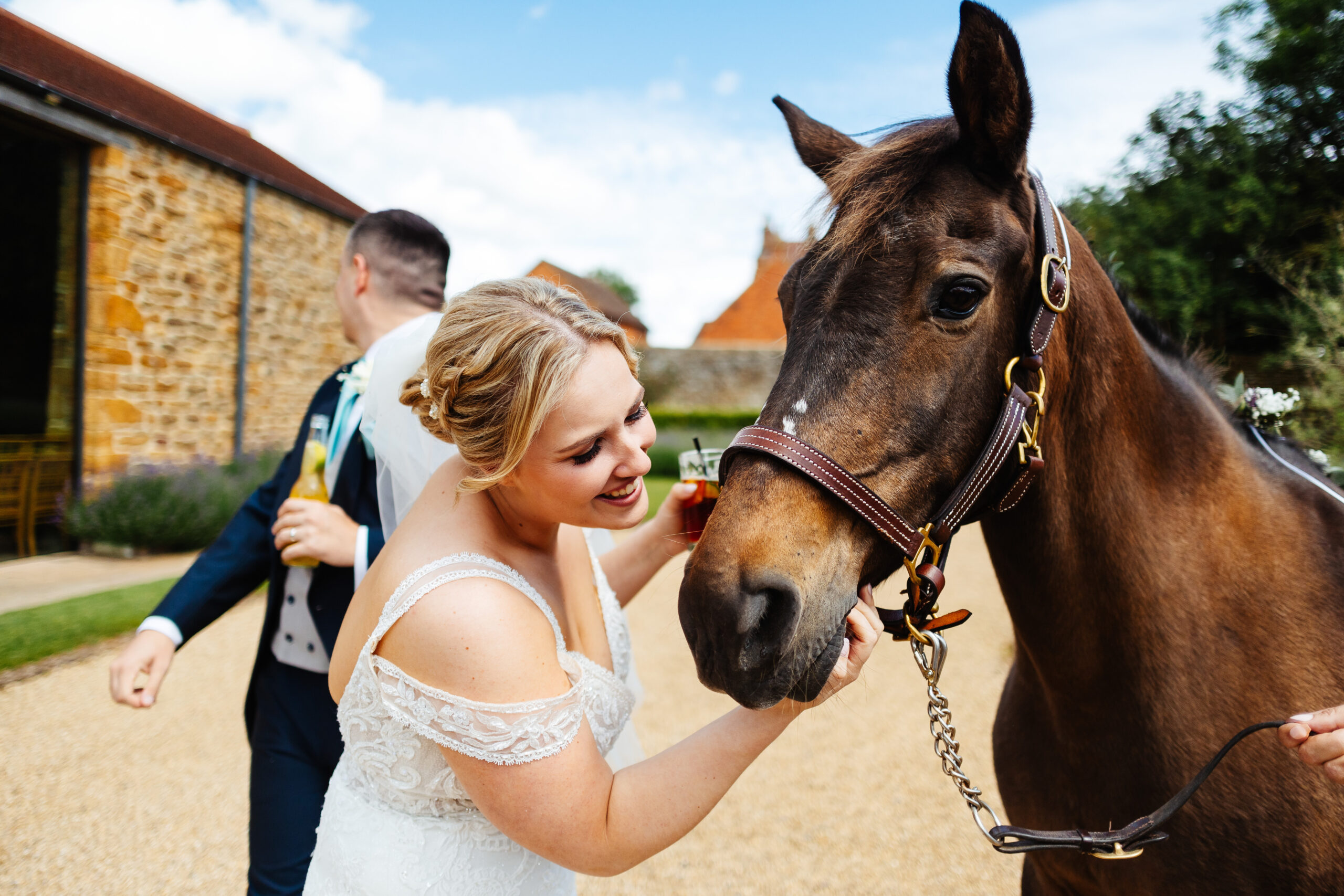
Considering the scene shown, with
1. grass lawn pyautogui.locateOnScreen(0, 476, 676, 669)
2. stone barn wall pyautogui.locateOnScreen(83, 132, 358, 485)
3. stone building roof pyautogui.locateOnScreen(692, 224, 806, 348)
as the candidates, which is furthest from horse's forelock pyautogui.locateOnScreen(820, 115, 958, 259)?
stone building roof pyautogui.locateOnScreen(692, 224, 806, 348)

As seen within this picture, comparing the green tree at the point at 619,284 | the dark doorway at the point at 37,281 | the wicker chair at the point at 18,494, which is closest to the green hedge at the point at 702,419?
the dark doorway at the point at 37,281

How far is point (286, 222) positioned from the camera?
42.2 ft

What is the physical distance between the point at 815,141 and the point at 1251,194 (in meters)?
13.9

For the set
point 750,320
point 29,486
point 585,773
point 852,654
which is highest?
point 750,320

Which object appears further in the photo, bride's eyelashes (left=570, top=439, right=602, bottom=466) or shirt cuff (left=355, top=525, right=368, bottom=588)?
shirt cuff (left=355, top=525, right=368, bottom=588)

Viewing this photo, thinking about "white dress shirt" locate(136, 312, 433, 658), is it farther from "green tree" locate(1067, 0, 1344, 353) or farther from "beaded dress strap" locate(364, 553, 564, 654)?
"green tree" locate(1067, 0, 1344, 353)

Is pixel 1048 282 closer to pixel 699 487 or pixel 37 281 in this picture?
pixel 699 487

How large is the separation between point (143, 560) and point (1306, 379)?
1422cm

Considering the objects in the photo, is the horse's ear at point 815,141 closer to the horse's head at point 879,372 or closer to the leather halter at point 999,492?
the horse's head at point 879,372

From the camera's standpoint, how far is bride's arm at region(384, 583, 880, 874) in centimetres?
141

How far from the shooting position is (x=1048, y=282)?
152 centimetres

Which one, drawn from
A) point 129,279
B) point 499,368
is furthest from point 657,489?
point 499,368

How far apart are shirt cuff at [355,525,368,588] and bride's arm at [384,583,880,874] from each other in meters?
0.90

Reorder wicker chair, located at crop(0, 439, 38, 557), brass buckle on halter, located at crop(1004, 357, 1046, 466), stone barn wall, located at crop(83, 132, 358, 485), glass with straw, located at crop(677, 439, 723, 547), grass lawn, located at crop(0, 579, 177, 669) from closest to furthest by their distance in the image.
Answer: brass buckle on halter, located at crop(1004, 357, 1046, 466) → glass with straw, located at crop(677, 439, 723, 547) → grass lawn, located at crop(0, 579, 177, 669) → wicker chair, located at crop(0, 439, 38, 557) → stone barn wall, located at crop(83, 132, 358, 485)
